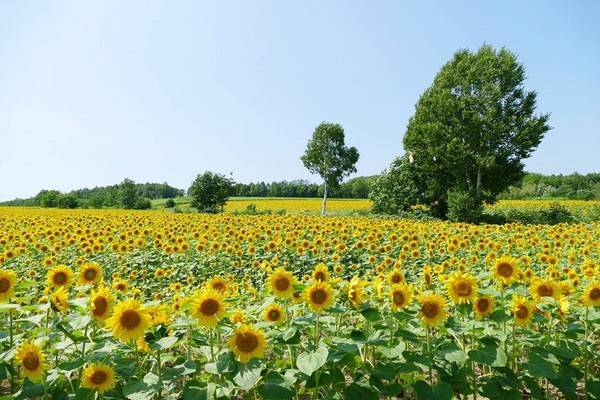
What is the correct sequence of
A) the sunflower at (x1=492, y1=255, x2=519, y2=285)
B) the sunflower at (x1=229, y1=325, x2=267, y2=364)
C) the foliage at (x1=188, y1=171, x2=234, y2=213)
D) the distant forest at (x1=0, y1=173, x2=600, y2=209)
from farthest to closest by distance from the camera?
the distant forest at (x1=0, y1=173, x2=600, y2=209), the foliage at (x1=188, y1=171, x2=234, y2=213), the sunflower at (x1=492, y1=255, x2=519, y2=285), the sunflower at (x1=229, y1=325, x2=267, y2=364)

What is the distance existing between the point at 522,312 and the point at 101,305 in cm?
256

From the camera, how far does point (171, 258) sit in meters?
9.34

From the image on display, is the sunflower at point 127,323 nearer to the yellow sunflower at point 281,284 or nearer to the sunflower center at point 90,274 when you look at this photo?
the yellow sunflower at point 281,284

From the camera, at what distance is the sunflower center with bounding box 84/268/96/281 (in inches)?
141

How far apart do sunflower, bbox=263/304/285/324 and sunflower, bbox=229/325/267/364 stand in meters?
0.43

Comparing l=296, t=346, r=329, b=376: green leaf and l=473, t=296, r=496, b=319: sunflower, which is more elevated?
l=473, t=296, r=496, b=319: sunflower

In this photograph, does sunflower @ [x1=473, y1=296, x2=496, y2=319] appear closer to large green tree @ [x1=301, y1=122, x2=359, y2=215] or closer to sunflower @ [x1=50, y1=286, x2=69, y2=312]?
sunflower @ [x1=50, y1=286, x2=69, y2=312]

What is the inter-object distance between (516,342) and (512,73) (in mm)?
28402

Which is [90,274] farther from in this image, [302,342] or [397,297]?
[397,297]

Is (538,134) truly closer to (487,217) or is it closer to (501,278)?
(487,217)

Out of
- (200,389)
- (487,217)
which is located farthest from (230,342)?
(487,217)

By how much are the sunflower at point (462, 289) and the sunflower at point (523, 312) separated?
25 cm

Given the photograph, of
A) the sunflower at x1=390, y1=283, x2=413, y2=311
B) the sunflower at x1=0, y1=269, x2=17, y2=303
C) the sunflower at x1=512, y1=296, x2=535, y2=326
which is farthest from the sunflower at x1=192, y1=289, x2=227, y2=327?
the sunflower at x1=512, y1=296, x2=535, y2=326

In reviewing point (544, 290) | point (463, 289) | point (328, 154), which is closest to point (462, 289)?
point (463, 289)
